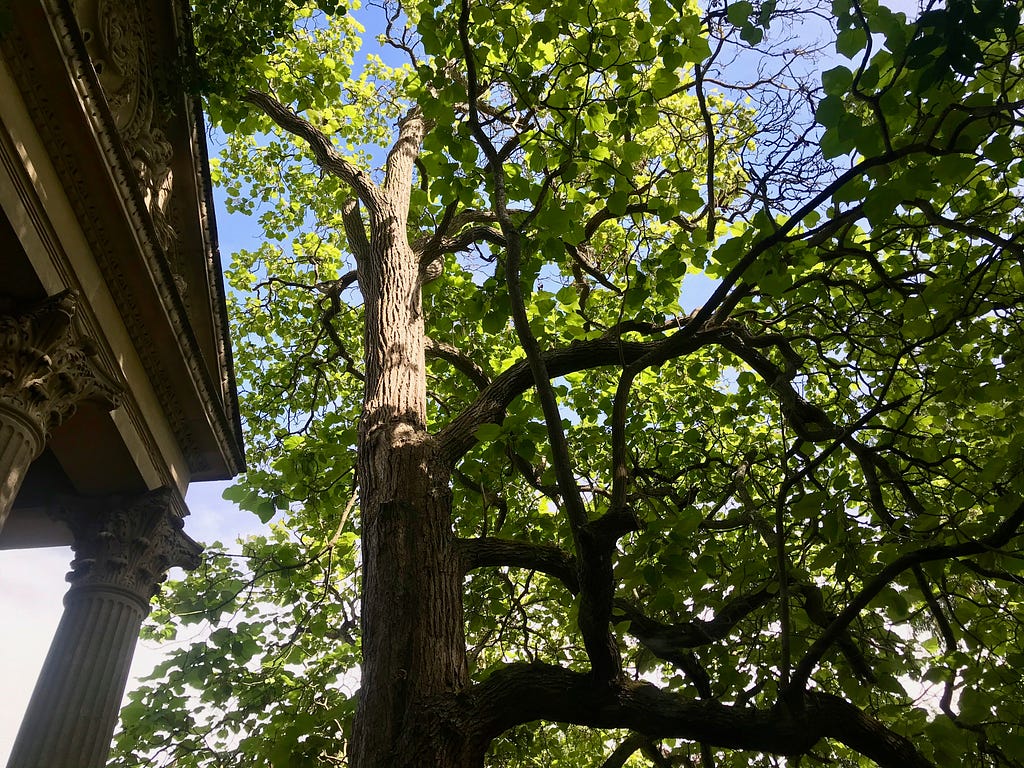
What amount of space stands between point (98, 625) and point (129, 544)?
2.25ft

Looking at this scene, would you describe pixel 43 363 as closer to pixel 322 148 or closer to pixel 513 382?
pixel 513 382

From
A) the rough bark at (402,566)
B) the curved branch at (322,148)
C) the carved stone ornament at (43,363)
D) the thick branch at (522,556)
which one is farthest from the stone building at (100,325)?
the thick branch at (522,556)

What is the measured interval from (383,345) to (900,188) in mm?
4107

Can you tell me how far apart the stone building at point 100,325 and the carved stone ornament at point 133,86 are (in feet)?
0.06

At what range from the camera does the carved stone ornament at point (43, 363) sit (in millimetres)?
4332

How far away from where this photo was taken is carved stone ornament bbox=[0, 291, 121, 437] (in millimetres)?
4332

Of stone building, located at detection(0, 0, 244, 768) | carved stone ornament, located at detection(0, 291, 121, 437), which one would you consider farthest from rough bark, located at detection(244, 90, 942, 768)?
stone building, located at detection(0, 0, 244, 768)

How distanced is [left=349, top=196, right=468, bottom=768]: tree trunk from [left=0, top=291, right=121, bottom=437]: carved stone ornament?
2.03 meters

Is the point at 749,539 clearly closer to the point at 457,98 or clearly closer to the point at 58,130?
the point at 457,98

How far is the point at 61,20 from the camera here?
436 centimetres

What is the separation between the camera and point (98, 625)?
5.49 meters

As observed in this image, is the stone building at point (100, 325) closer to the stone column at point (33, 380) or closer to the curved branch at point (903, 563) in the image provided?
the stone column at point (33, 380)

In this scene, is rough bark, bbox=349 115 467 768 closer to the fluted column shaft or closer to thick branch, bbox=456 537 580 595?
thick branch, bbox=456 537 580 595

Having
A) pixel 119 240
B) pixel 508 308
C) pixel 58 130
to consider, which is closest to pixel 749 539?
pixel 508 308
